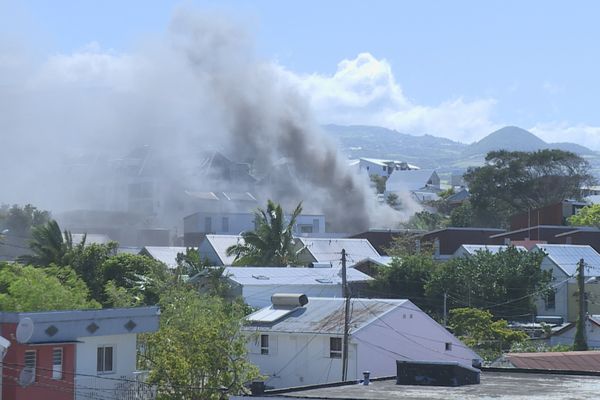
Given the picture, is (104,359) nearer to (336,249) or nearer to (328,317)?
(328,317)

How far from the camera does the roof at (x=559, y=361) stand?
137 feet

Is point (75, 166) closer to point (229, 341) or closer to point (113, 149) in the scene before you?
point (113, 149)

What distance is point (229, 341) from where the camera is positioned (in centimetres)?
3475

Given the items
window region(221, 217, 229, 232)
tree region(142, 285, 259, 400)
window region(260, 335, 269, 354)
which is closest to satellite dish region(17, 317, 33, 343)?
tree region(142, 285, 259, 400)

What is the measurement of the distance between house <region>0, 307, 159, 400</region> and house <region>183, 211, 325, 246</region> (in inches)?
2687

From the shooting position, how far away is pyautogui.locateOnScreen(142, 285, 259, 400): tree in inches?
1291

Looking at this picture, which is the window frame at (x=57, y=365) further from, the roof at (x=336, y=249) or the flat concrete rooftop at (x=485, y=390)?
the roof at (x=336, y=249)

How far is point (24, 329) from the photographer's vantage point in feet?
96.7

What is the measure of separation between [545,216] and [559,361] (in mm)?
58398

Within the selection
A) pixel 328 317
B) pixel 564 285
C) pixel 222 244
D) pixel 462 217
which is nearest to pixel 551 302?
pixel 564 285

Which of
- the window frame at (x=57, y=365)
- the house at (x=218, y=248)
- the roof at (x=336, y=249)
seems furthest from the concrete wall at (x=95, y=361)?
the roof at (x=336, y=249)

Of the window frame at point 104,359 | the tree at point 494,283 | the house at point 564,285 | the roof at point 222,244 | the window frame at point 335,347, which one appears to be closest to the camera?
the window frame at point 104,359

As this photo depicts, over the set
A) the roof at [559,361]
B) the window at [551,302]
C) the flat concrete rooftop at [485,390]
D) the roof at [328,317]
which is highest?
the window at [551,302]

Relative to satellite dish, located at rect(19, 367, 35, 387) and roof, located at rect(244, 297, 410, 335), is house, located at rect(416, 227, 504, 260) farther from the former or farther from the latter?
satellite dish, located at rect(19, 367, 35, 387)
